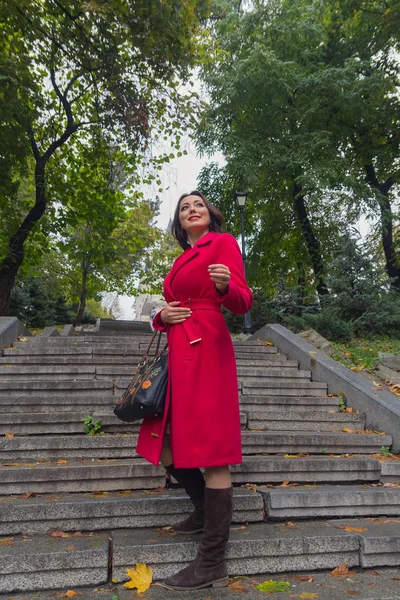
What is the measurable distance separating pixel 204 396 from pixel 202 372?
129mm

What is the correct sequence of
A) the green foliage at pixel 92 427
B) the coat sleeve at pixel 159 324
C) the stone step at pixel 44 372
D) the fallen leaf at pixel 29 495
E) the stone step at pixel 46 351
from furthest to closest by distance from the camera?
1. the stone step at pixel 46 351
2. the stone step at pixel 44 372
3. the green foliage at pixel 92 427
4. the fallen leaf at pixel 29 495
5. the coat sleeve at pixel 159 324

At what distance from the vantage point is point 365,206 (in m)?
14.1

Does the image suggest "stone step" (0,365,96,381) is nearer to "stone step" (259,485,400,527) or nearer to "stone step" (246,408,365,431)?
"stone step" (246,408,365,431)

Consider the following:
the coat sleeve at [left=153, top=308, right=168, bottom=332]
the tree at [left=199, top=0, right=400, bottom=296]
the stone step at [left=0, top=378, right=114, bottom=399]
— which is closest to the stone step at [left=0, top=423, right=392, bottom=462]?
the stone step at [left=0, top=378, right=114, bottom=399]

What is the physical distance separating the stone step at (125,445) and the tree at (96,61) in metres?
6.41

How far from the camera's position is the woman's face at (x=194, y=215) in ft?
9.49


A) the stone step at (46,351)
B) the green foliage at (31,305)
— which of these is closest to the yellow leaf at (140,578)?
the stone step at (46,351)

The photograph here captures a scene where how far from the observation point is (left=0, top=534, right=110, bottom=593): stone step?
2547 millimetres

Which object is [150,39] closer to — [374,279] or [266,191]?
[374,279]

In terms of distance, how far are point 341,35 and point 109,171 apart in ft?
29.5

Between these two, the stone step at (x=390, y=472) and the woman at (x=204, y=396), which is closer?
the woman at (x=204, y=396)

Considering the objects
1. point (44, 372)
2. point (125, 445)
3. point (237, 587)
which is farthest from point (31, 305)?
point (237, 587)

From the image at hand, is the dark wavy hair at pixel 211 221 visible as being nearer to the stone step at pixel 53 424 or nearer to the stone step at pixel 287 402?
the stone step at pixel 53 424

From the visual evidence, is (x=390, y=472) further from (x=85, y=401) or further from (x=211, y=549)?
(x=85, y=401)
